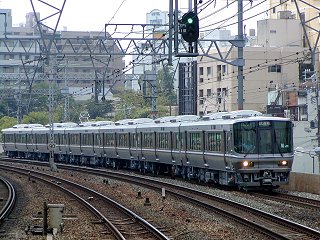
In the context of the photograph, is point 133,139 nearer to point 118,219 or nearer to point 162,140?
point 162,140

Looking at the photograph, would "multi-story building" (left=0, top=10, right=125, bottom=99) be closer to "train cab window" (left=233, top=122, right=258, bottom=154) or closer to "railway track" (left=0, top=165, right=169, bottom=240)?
"train cab window" (left=233, top=122, right=258, bottom=154)

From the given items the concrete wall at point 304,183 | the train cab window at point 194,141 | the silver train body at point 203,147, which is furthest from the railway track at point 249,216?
the concrete wall at point 304,183

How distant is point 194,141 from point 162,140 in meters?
5.68

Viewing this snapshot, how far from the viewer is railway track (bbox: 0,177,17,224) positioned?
21447 mm

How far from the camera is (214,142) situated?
1152 inches

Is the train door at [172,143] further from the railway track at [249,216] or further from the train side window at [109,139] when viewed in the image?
the train side window at [109,139]

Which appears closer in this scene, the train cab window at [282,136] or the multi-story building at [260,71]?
the train cab window at [282,136]

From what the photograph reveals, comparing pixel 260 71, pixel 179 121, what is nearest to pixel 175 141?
pixel 179 121

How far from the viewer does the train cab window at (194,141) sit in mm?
31450

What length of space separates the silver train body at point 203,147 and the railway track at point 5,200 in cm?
662

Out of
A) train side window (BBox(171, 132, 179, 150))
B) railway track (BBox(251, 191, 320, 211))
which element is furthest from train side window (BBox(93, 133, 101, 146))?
railway track (BBox(251, 191, 320, 211))

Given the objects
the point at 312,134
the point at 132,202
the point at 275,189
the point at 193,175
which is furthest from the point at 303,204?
the point at 312,134

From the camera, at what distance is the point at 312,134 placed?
4700cm

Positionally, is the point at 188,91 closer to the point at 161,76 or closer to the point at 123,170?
the point at 123,170
